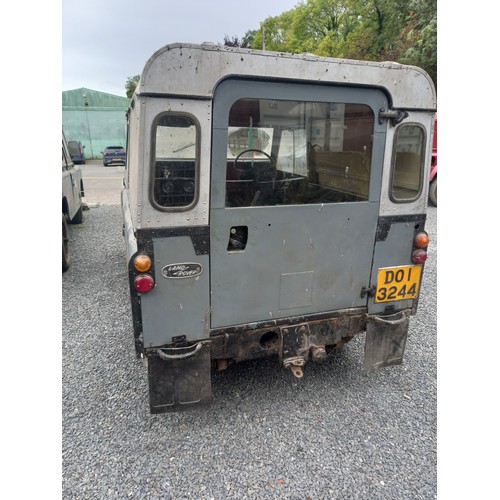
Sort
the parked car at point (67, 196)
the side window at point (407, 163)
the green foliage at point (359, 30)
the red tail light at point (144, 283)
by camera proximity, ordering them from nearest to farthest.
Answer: the red tail light at point (144, 283) → the side window at point (407, 163) → the parked car at point (67, 196) → the green foliage at point (359, 30)

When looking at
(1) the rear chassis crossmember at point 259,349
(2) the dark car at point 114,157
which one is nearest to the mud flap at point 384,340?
(1) the rear chassis crossmember at point 259,349

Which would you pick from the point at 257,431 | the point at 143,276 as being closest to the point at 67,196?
the point at 143,276

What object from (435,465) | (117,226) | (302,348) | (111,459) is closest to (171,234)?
(302,348)

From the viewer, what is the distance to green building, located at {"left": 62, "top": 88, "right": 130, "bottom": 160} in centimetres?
2838

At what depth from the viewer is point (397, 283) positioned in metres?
2.88

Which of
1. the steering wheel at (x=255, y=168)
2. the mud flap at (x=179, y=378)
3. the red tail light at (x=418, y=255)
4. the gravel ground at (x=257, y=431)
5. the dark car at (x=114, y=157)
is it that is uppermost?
the dark car at (x=114, y=157)

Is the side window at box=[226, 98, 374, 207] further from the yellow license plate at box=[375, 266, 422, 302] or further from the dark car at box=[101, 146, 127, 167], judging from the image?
the dark car at box=[101, 146, 127, 167]

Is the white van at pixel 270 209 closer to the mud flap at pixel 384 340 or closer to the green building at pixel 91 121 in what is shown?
the mud flap at pixel 384 340

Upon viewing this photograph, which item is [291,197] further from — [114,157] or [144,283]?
[114,157]

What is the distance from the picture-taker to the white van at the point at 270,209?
2.12 m

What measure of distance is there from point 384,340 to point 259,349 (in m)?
1.06

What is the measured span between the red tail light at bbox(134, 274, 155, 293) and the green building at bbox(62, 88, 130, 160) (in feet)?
96.5

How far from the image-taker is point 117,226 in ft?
27.6

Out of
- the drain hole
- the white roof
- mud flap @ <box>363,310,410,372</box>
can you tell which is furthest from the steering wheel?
mud flap @ <box>363,310,410,372</box>
